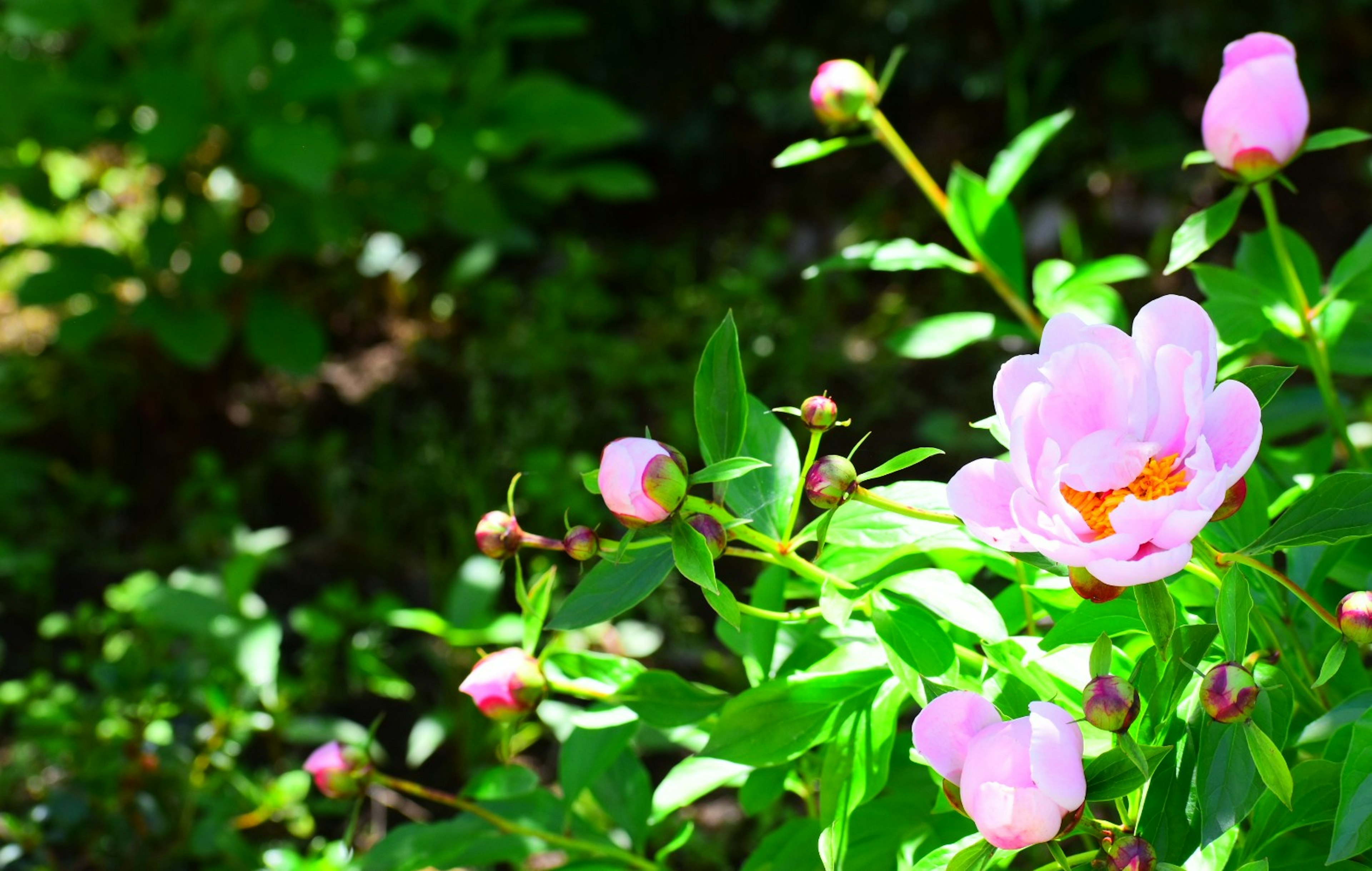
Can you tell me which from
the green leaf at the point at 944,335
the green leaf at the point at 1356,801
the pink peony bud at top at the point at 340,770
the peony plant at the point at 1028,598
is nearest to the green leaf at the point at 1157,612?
the peony plant at the point at 1028,598

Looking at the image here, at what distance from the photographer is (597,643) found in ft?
5.24

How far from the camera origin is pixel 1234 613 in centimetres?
58

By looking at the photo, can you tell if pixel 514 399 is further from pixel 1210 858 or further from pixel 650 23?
pixel 1210 858

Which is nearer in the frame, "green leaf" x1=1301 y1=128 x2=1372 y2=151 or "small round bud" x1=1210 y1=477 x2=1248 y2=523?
"small round bud" x1=1210 y1=477 x2=1248 y2=523

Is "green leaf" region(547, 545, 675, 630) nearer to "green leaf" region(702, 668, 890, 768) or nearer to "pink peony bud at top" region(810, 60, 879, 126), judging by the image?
"green leaf" region(702, 668, 890, 768)

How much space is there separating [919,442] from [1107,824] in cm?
137

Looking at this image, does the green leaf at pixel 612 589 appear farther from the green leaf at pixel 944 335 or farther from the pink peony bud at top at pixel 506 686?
the green leaf at pixel 944 335

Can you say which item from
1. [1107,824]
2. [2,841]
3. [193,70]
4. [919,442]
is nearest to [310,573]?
[2,841]

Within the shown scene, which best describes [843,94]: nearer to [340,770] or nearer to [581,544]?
[581,544]

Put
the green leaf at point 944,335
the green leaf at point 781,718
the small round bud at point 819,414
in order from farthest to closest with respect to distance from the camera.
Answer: the green leaf at point 944,335, the green leaf at point 781,718, the small round bud at point 819,414

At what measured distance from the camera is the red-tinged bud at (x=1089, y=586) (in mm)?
577

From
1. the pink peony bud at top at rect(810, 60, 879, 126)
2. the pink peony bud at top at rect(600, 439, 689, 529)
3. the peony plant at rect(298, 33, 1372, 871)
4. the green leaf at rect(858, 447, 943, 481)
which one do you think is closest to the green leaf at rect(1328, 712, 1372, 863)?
the peony plant at rect(298, 33, 1372, 871)

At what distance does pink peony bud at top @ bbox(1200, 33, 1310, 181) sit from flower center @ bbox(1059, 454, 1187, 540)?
0.97 ft

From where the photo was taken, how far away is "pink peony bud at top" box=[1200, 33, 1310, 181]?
0.78 metres
